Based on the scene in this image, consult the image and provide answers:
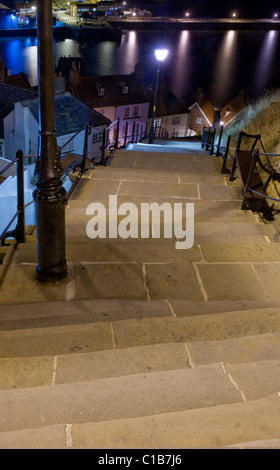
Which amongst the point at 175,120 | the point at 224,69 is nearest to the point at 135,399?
the point at 175,120

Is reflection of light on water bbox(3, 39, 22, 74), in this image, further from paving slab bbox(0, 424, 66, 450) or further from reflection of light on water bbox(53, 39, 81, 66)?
paving slab bbox(0, 424, 66, 450)

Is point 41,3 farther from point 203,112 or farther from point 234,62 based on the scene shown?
point 234,62

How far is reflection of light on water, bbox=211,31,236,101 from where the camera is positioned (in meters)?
71.1

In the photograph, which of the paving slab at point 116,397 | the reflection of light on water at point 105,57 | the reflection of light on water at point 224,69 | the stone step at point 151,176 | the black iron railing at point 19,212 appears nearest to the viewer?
the paving slab at point 116,397

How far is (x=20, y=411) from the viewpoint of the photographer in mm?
1964

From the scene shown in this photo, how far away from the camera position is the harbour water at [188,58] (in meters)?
71.9

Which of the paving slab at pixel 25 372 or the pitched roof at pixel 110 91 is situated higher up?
the paving slab at pixel 25 372

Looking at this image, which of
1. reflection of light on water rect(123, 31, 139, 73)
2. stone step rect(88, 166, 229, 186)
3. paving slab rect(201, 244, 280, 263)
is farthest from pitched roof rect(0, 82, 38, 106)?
reflection of light on water rect(123, 31, 139, 73)

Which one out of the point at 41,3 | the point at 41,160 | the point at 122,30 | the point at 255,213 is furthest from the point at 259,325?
the point at 122,30

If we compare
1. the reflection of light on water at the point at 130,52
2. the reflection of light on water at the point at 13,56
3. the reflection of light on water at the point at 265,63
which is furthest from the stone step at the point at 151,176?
the reflection of light on water at the point at 130,52

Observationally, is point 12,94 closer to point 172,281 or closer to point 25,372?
point 172,281

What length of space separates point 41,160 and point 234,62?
100 m

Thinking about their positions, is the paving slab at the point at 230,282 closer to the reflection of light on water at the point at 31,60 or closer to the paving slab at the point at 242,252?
the paving slab at the point at 242,252

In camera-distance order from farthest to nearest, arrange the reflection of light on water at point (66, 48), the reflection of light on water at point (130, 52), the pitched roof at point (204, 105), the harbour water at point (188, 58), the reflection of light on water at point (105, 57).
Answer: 1. the reflection of light on water at point (66, 48)
2. the reflection of light on water at point (130, 52)
3. the reflection of light on water at point (105, 57)
4. the harbour water at point (188, 58)
5. the pitched roof at point (204, 105)
